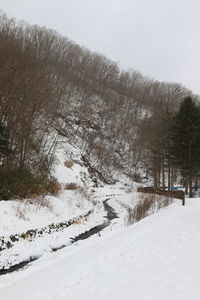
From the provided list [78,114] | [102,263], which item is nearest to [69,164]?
[78,114]

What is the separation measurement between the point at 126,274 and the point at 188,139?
2136cm

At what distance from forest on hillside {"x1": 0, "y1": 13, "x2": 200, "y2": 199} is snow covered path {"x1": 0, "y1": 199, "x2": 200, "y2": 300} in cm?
789

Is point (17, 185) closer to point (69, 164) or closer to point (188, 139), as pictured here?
point (188, 139)

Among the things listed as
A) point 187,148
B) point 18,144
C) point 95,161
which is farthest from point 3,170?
point 95,161

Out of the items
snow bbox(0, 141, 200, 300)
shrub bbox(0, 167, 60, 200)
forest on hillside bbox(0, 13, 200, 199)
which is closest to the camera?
snow bbox(0, 141, 200, 300)

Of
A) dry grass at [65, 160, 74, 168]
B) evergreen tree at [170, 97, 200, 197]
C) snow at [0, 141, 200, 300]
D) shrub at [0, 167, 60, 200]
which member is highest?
evergreen tree at [170, 97, 200, 197]

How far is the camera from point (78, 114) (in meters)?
59.3

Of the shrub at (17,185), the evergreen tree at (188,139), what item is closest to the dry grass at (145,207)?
the evergreen tree at (188,139)

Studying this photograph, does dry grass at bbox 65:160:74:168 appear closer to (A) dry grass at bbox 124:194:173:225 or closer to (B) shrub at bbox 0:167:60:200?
(B) shrub at bbox 0:167:60:200

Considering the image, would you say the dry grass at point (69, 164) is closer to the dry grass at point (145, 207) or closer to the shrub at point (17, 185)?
the shrub at point (17, 185)

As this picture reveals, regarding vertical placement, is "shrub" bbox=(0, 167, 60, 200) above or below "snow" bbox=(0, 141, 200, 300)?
above

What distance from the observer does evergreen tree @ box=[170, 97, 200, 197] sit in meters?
25.7

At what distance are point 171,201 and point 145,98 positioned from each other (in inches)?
2475

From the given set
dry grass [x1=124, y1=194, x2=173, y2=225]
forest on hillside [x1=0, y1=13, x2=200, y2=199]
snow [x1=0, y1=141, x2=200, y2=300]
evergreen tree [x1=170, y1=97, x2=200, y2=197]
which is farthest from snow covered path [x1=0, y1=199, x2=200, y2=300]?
evergreen tree [x1=170, y1=97, x2=200, y2=197]
